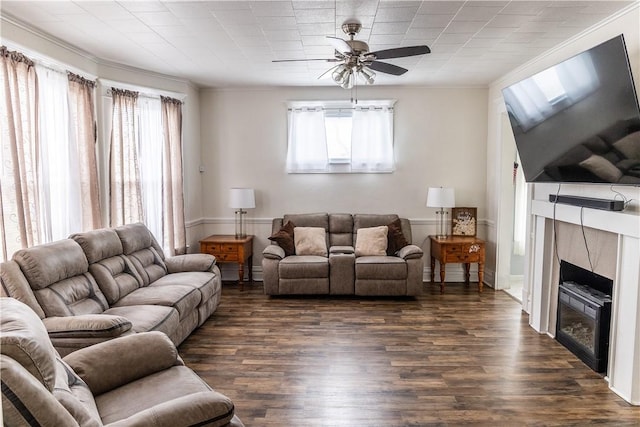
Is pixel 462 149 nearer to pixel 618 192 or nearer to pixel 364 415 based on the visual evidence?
pixel 618 192

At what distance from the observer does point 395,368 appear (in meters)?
3.14

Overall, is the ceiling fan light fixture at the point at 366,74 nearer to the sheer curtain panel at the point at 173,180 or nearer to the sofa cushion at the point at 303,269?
the sofa cushion at the point at 303,269

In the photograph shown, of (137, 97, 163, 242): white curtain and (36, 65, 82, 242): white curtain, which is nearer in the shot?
(36, 65, 82, 242): white curtain

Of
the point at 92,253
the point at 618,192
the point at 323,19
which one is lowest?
the point at 92,253

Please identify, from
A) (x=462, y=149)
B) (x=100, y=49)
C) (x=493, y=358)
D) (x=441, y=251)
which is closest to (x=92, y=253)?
(x=100, y=49)

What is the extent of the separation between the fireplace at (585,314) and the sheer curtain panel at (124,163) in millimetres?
4378

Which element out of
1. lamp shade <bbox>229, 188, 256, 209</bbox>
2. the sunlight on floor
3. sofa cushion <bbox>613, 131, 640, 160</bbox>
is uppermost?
sofa cushion <bbox>613, 131, 640, 160</bbox>

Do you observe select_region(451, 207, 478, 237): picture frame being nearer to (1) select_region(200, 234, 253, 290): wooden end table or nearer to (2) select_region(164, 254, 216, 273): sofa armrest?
(1) select_region(200, 234, 253, 290): wooden end table

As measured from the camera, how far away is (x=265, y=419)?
2.49 metres

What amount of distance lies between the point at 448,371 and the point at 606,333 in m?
1.21

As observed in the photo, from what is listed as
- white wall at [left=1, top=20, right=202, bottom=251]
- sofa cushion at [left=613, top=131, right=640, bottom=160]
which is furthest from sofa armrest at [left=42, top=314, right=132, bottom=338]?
sofa cushion at [left=613, top=131, right=640, bottom=160]

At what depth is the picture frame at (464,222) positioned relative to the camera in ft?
18.3

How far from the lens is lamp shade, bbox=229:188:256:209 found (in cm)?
538

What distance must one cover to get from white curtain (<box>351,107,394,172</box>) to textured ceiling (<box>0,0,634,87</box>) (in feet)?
3.84
